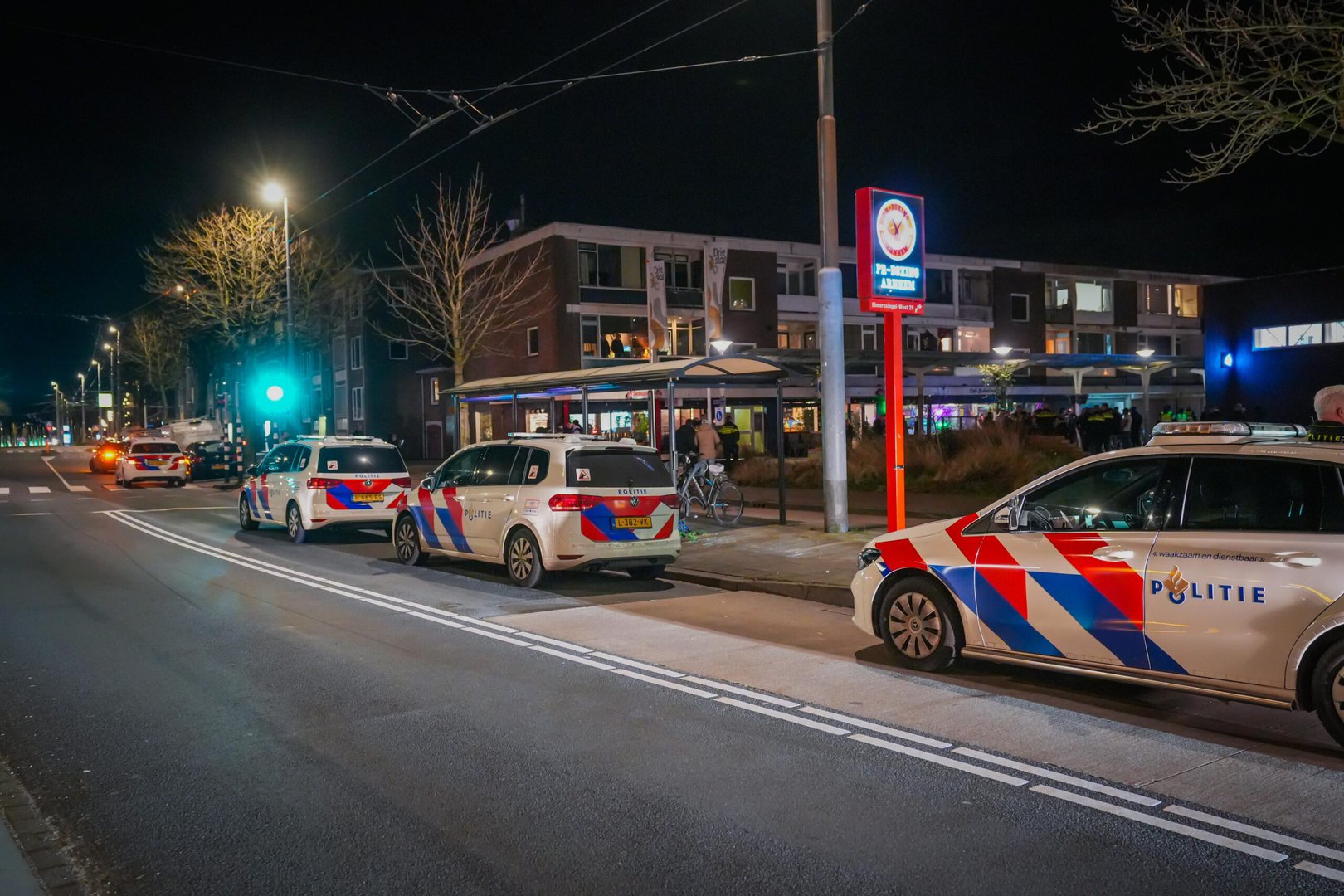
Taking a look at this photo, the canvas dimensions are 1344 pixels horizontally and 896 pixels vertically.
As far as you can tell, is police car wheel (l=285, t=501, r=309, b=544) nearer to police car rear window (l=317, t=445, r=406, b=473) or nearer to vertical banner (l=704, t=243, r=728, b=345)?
police car rear window (l=317, t=445, r=406, b=473)

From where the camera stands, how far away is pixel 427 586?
39.6ft

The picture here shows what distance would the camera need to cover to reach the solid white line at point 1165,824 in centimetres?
432

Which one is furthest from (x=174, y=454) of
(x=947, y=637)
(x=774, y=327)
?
(x=947, y=637)

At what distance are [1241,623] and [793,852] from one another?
308 cm

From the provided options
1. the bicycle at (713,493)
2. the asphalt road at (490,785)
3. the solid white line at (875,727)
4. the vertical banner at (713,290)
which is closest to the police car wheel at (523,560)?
the asphalt road at (490,785)

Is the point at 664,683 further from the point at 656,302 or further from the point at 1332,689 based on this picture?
the point at 656,302

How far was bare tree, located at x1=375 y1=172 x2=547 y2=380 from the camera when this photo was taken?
105 feet

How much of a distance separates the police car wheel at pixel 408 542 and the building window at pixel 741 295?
3083cm

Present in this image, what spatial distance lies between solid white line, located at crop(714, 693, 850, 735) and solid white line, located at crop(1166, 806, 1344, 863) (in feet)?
6.18

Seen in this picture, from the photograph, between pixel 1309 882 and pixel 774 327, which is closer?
pixel 1309 882

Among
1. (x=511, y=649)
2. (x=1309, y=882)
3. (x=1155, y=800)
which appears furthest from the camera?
(x=511, y=649)

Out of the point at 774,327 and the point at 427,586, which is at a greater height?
the point at 774,327

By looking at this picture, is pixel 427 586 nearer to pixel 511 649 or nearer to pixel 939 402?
pixel 511 649

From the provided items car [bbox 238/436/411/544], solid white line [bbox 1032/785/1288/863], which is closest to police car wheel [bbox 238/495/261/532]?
car [bbox 238/436/411/544]
